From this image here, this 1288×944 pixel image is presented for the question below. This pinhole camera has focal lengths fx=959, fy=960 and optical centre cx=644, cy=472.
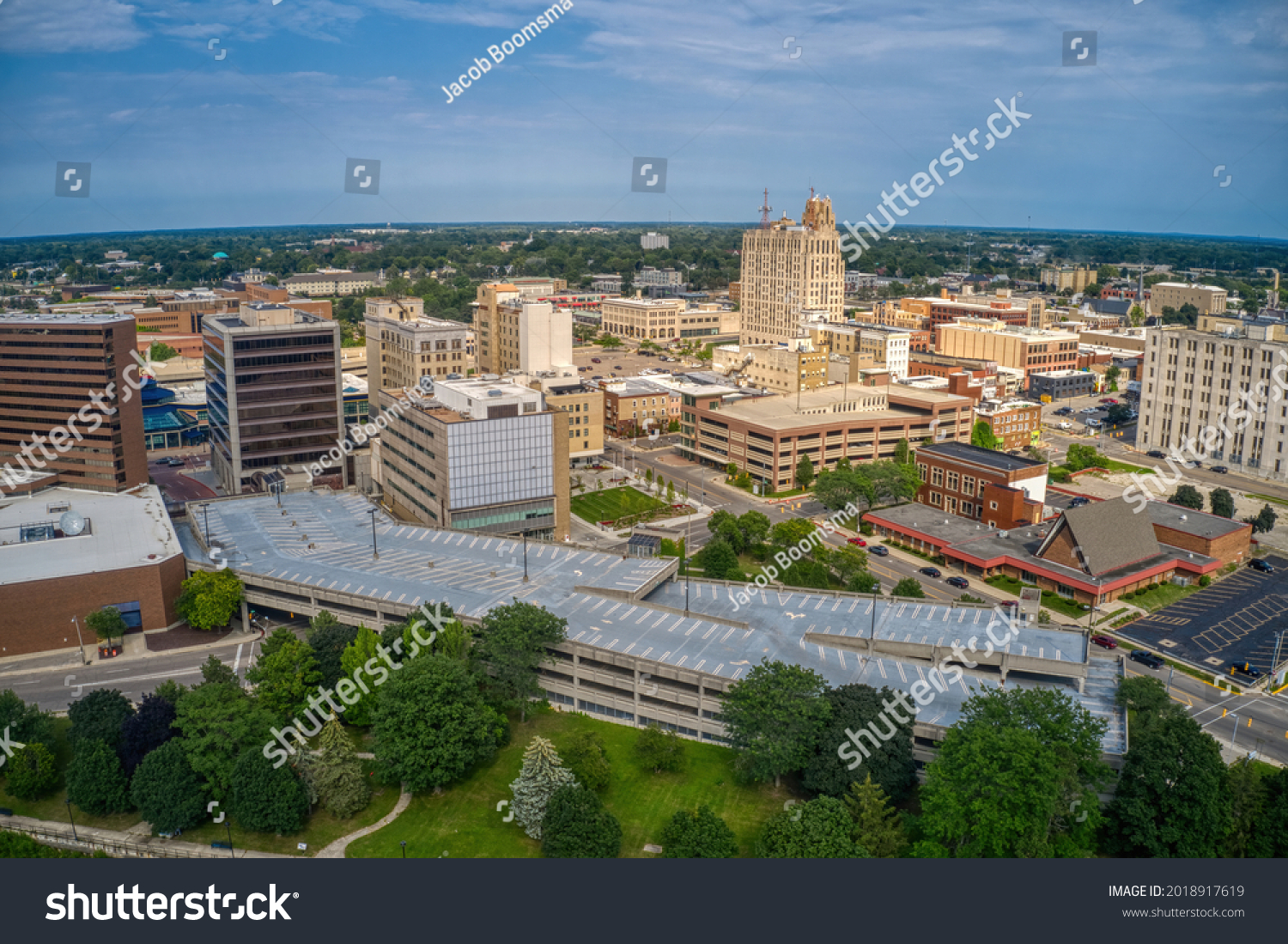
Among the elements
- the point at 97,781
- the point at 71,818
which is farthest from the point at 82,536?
the point at 71,818

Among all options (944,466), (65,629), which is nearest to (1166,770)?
(944,466)

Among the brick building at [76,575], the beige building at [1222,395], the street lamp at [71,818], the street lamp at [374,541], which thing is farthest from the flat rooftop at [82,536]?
the beige building at [1222,395]

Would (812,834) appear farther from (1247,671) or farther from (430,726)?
(1247,671)

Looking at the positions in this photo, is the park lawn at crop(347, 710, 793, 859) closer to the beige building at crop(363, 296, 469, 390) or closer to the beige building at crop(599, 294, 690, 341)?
the beige building at crop(363, 296, 469, 390)

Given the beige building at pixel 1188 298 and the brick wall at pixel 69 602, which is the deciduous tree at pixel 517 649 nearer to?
the brick wall at pixel 69 602

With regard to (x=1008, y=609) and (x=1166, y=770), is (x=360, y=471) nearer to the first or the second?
(x=1008, y=609)

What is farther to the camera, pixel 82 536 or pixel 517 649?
pixel 82 536

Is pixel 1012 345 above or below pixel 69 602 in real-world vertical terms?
above

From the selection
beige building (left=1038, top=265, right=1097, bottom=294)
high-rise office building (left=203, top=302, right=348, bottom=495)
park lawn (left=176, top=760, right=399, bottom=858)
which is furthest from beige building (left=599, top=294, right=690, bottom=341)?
park lawn (left=176, top=760, right=399, bottom=858)
